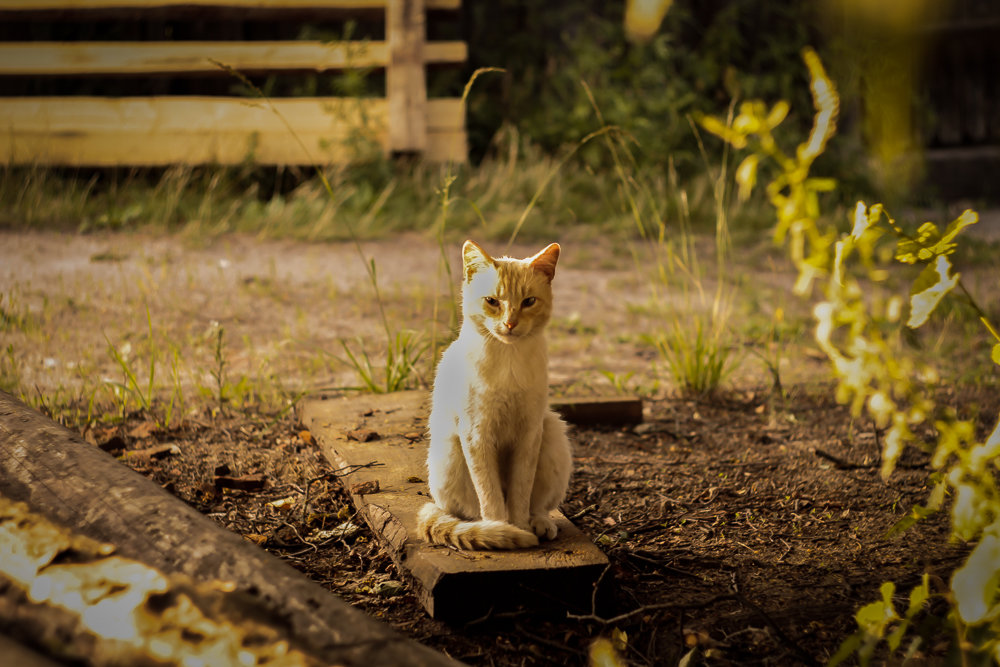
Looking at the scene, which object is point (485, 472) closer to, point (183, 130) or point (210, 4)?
point (183, 130)

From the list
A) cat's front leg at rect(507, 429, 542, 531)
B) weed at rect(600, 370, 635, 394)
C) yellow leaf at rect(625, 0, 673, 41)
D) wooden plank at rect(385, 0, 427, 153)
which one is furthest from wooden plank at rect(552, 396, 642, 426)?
yellow leaf at rect(625, 0, 673, 41)

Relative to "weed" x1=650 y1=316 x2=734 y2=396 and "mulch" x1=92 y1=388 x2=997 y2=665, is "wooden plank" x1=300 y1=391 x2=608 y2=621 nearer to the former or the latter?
"mulch" x1=92 y1=388 x2=997 y2=665

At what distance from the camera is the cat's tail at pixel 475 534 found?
215 cm

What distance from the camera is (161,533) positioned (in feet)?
5.79

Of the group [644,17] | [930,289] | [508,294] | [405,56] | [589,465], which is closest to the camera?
[930,289]

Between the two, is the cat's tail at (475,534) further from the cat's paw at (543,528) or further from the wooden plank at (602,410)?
the wooden plank at (602,410)

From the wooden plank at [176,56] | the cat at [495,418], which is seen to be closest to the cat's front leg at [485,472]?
the cat at [495,418]

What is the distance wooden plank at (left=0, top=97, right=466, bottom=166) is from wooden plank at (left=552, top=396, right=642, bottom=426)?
145 inches

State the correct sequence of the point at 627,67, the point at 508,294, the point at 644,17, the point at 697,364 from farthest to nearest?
the point at 644,17 < the point at 627,67 < the point at 697,364 < the point at 508,294

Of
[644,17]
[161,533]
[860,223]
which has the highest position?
[644,17]

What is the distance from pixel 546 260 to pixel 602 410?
1.43 meters

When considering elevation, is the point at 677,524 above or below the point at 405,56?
below

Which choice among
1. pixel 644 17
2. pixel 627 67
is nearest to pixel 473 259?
pixel 627 67

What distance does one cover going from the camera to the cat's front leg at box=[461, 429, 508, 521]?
2221 millimetres
